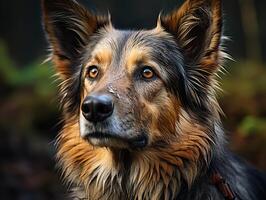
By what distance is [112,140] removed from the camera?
5746 mm

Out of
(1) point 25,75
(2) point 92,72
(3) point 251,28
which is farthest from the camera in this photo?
(3) point 251,28

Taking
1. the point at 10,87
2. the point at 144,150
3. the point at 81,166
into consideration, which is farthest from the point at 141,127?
the point at 10,87

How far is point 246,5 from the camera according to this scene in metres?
14.9

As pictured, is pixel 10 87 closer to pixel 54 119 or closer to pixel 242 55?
pixel 54 119

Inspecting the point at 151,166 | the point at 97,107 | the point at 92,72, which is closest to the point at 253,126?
the point at 151,166

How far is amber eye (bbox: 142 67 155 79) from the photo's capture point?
6.12 m

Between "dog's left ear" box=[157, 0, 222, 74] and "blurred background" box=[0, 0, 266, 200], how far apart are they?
5.15 feet

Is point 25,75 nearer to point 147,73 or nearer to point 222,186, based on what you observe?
point 147,73

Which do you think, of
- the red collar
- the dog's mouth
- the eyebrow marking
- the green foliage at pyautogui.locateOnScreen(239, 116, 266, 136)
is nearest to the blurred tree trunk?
the green foliage at pyautogui.locateOnScreen(239, 116, 266, 136)

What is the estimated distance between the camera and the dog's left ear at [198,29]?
6145 mm

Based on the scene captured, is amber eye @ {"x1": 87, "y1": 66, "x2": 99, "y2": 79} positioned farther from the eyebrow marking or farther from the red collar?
the red collar

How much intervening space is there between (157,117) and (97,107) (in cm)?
71

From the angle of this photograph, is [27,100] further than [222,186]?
Yes

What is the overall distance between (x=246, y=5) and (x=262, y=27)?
61cm
